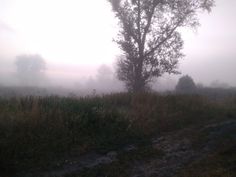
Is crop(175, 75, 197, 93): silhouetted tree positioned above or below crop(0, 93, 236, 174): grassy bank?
above

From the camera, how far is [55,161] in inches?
421

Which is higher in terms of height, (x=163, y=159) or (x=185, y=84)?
(x=185, y=84)

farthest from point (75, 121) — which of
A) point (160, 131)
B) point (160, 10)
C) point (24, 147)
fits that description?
point (160, 10)

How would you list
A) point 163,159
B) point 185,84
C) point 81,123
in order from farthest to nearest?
point 185,84, point 81,123, point 163,159

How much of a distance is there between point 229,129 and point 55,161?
268 inches

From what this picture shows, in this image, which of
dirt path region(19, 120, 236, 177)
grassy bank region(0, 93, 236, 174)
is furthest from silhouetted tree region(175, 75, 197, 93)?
dirt path region(19, 120, 236, 177)

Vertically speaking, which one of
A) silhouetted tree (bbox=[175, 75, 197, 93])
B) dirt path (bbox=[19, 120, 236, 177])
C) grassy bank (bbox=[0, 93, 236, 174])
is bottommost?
dirt path (bbox=[19, 120, 236, 177])

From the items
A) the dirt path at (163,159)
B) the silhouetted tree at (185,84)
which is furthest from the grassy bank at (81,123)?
the silhouetted tree at (185,84)

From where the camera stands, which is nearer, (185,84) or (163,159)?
(163,159)

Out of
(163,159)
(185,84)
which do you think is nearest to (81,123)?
(163,159)

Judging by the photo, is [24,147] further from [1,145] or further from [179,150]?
[179,150]

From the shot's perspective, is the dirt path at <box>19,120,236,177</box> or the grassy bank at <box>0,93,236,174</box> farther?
the grassy bank at <box>0,93,236,174</box>

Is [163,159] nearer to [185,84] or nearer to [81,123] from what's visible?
[81,123]

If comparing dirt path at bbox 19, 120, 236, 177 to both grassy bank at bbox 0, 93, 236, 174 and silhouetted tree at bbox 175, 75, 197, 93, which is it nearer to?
grassy bank at bbox 0, 93, 236, 174
